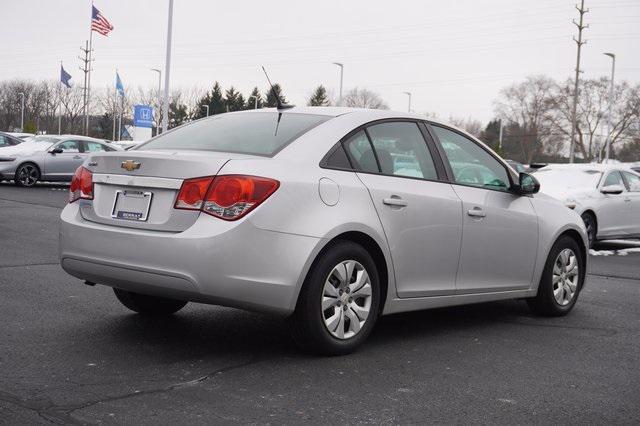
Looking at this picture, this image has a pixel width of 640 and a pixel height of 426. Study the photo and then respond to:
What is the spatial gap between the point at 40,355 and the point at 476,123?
115008mm

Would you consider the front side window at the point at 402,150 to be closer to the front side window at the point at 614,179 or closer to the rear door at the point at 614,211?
the rear door at the point at 614,211

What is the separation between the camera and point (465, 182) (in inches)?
245

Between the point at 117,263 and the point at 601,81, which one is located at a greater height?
the point at 601,81

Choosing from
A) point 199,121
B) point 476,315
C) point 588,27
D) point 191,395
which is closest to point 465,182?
point 476,315

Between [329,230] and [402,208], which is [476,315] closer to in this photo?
[402,208]

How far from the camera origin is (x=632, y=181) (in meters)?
15.2

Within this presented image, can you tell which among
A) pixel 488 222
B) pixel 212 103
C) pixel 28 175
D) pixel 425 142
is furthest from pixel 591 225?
pixel 212 103

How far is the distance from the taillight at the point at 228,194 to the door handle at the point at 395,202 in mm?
924

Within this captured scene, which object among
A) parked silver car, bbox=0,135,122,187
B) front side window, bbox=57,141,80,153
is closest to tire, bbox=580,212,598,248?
parked silver car, bbox=0,135,122,187

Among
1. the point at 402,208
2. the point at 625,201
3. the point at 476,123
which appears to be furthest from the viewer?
the point at 476,123

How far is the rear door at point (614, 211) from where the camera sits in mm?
14062

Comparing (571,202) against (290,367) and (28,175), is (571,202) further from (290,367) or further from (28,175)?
(28,175)

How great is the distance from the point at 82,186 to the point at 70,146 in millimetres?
19436

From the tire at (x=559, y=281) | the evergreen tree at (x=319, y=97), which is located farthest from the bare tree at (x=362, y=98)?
the tire at (x=559, y=281)
